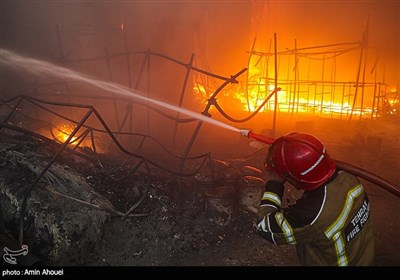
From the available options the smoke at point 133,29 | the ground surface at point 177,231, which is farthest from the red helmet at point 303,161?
the smoke at point 133,29

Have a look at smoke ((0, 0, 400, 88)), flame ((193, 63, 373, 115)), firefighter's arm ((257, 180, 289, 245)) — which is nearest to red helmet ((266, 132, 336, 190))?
firefighter's arm ((257, 180, 289, 245))

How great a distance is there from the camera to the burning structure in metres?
4.35

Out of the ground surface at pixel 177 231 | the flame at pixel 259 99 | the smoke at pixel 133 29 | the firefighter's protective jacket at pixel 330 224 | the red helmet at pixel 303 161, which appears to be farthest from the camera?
the flame at pixel 259 99

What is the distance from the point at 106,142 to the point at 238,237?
5243mm

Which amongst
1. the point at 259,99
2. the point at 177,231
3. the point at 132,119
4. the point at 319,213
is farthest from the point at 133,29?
the point at 259,99

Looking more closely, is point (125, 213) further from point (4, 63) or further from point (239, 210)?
point (4, 63)

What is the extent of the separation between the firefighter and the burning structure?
1658mm

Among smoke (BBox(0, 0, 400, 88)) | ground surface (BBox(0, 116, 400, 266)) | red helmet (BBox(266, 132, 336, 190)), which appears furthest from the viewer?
smoke (BBox(0, 0, 400, 88))

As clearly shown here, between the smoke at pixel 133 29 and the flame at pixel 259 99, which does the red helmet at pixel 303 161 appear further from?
the flame at pixel 259 99

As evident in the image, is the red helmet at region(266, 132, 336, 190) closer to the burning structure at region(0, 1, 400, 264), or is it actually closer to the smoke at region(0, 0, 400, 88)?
the burning structure at region(0, 1, 400, 264)

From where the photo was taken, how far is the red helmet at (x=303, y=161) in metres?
2.51

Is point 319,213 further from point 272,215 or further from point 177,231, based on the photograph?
point 177,231
